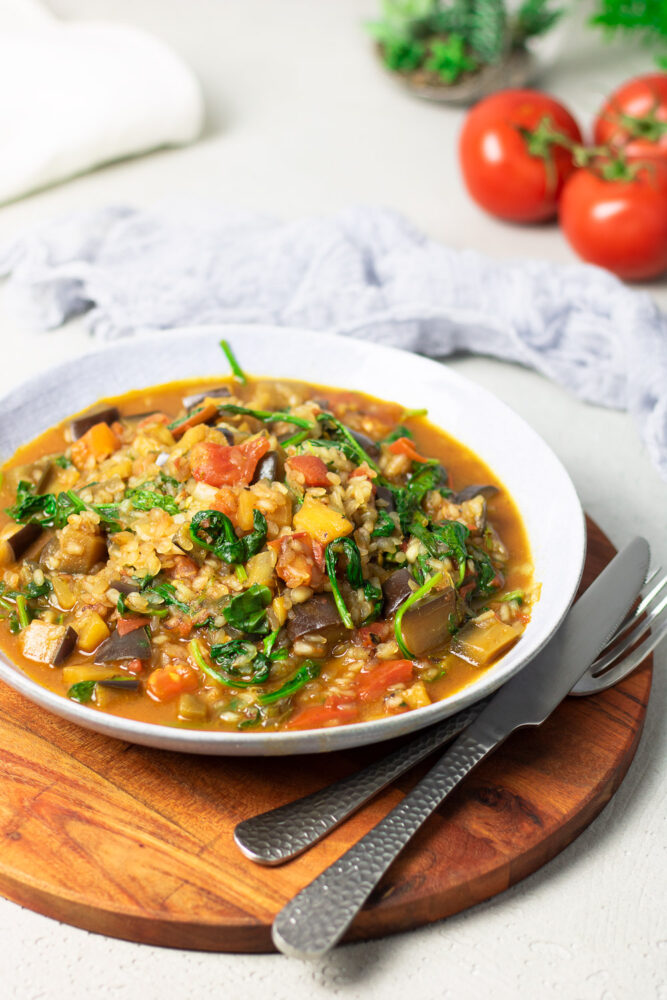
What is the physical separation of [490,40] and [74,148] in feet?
15.4

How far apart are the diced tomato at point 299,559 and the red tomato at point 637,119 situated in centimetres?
592

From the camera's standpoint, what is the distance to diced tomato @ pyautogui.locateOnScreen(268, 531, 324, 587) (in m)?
5.25

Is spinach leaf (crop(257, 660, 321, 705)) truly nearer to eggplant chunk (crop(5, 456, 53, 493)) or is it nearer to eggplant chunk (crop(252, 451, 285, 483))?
eggplant chunk (crop(252, 451, 285, 483))

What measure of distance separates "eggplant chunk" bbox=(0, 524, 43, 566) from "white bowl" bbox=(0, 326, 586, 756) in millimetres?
881

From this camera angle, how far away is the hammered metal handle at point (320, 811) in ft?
15.0

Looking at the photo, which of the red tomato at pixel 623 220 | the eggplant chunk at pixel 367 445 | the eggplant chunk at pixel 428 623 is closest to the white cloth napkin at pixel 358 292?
the red tomato at pixel 623 220

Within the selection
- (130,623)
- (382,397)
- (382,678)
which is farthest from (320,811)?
(382,397)

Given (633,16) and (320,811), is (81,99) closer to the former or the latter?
(633,16)

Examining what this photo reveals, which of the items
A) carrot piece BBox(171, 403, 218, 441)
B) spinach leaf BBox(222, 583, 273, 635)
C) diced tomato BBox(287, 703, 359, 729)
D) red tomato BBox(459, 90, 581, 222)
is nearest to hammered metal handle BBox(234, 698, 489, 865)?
diced tomato BBox(287, 703, 359, 729)

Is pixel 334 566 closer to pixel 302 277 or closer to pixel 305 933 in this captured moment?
pixel 305 933

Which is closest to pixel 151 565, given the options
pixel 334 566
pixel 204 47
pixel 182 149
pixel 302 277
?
pixel 334 566

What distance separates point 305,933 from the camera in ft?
13.8

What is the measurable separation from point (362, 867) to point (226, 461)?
229 cm

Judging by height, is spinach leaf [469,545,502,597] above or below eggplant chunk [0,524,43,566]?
below
